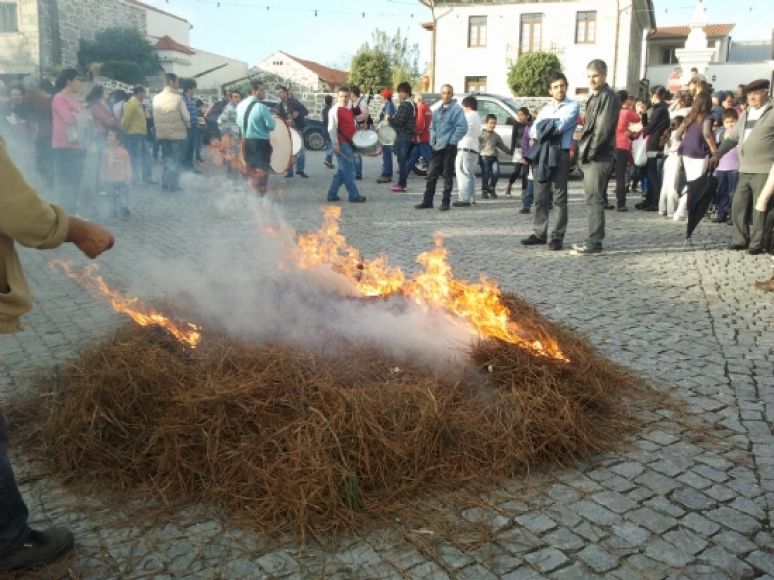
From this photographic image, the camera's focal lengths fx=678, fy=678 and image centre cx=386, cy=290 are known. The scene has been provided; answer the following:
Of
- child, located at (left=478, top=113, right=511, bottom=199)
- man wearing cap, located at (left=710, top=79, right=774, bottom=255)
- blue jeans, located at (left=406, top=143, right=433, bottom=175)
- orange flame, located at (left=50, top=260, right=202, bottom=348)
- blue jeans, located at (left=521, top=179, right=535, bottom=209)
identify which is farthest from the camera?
blue jeans, located at (left=406, top=143, right=433, bottom=175)

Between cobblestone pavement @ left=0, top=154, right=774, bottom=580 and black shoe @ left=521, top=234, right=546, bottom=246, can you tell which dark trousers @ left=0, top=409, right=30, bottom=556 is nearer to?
cobblestone pavement @ left=0, top=154, right=774, bottom=580

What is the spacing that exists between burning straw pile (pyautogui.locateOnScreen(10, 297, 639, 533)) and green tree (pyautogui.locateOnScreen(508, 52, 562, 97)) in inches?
1522

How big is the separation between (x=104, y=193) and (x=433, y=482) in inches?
379

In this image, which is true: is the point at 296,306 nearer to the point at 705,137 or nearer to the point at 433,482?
the point at 433,482

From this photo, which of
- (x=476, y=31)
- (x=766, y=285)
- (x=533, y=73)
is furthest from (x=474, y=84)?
(x=766, y=285)

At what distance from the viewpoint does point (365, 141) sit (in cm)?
1479

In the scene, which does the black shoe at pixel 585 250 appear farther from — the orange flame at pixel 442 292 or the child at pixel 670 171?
the orange flame at pixel 442 292

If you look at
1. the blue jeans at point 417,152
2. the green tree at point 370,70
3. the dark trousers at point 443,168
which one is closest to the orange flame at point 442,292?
the dark trousers at point 443,168

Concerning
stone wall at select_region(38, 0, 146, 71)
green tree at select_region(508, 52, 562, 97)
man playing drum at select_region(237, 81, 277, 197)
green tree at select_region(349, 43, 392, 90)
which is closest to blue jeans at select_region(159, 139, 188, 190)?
man playing drum at select_region(237, 81, 277, 197)

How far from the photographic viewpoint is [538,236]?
9.16 meters

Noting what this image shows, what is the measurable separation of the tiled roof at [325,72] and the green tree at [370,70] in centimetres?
1593

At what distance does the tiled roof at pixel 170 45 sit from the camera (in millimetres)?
30936

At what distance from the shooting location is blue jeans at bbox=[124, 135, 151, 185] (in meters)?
13.0

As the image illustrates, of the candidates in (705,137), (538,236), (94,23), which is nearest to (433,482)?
(538,236)
